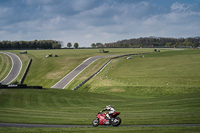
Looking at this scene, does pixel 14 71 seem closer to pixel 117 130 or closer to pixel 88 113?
pixel 88 113

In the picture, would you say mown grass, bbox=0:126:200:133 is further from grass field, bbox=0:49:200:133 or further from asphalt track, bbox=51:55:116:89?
asphalt track, bbox=51:55:116:89

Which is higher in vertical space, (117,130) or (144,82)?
(117,130)

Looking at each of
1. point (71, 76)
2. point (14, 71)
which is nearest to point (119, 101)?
point (71, 76)

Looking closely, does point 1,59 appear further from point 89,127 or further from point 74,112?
point 89,127

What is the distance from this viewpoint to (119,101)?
127 feet

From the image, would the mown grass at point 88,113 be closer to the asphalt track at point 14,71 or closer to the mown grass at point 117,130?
the mown grass at point 117,130

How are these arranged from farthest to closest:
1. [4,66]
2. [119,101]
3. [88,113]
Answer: [4,66], [119,101], [88,113]

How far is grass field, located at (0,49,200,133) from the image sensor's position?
24422mm

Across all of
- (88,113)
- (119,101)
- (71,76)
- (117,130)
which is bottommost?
(71,76)

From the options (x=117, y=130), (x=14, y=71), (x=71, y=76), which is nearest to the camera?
(x=117, y=130)

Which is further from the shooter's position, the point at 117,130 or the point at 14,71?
the point at 14,71

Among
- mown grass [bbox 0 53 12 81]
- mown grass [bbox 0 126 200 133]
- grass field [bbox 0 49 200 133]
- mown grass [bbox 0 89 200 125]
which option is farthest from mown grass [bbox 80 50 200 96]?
mown grass [bbox 0 53 12 81]

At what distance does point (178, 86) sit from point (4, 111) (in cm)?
3584

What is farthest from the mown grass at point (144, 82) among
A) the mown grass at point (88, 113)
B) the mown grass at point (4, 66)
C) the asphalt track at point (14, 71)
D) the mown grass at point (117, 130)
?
the mown grass at point (4, 66)
